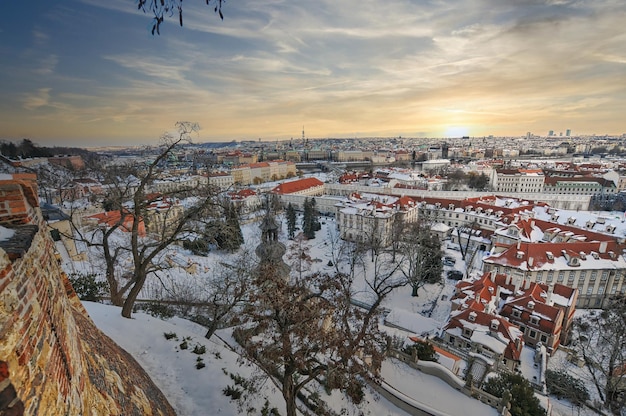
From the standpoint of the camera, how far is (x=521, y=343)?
59.5ft

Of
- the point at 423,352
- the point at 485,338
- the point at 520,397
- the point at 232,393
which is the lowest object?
the point at 485,338

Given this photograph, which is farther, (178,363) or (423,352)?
(423,352)

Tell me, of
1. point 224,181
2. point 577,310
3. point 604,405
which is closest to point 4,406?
point 604,405

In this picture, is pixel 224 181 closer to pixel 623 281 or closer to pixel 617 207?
pixel 623 281

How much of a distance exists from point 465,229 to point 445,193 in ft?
55.6

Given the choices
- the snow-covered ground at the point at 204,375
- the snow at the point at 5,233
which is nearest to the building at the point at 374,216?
the snow-covered ground at the point at 204,375

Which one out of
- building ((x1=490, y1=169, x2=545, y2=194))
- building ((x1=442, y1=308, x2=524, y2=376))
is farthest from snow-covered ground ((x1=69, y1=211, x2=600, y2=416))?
building ((x1=490, y1=169, x2=545, y2=194))

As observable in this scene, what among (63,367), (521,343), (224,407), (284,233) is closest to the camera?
(63,367)

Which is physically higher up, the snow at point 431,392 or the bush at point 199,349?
the bush at point 199,349

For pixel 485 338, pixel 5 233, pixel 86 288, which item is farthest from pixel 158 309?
pixel 485 338

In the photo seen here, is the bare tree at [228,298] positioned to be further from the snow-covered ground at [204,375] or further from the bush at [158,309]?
the bush at [158,309]

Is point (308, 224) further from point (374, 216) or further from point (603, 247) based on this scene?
point (603, 247)

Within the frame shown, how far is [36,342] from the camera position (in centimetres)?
266

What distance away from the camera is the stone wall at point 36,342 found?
90.8 inches
